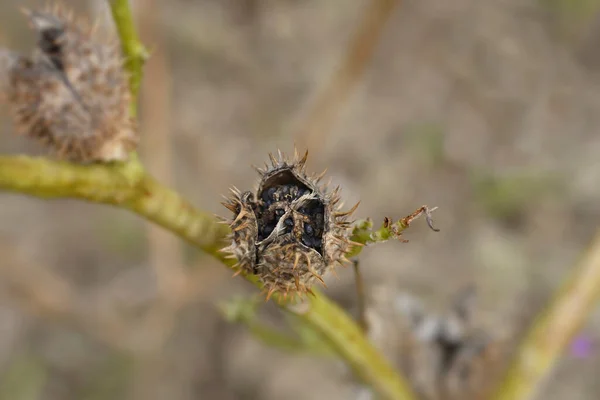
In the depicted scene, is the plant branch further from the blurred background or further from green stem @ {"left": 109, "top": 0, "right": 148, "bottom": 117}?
green stem @ {"left": 109, "top": 0, "right": 148, "bottom": 117}

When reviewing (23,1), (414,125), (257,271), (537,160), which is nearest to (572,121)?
(537,160)

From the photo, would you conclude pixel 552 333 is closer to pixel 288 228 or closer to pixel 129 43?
pixel 288 228

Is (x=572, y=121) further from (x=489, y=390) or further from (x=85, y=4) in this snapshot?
(x=85, y=4)

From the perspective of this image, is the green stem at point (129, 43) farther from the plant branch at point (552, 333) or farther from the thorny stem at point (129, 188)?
the plant branch at point (552, 333)

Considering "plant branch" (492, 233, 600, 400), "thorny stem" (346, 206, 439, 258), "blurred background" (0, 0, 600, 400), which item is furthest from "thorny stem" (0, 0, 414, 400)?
"blurred background" (0, 0, 600, 400)

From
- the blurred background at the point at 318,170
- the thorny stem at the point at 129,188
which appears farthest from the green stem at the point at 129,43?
the blurred background at the point at 318,170
